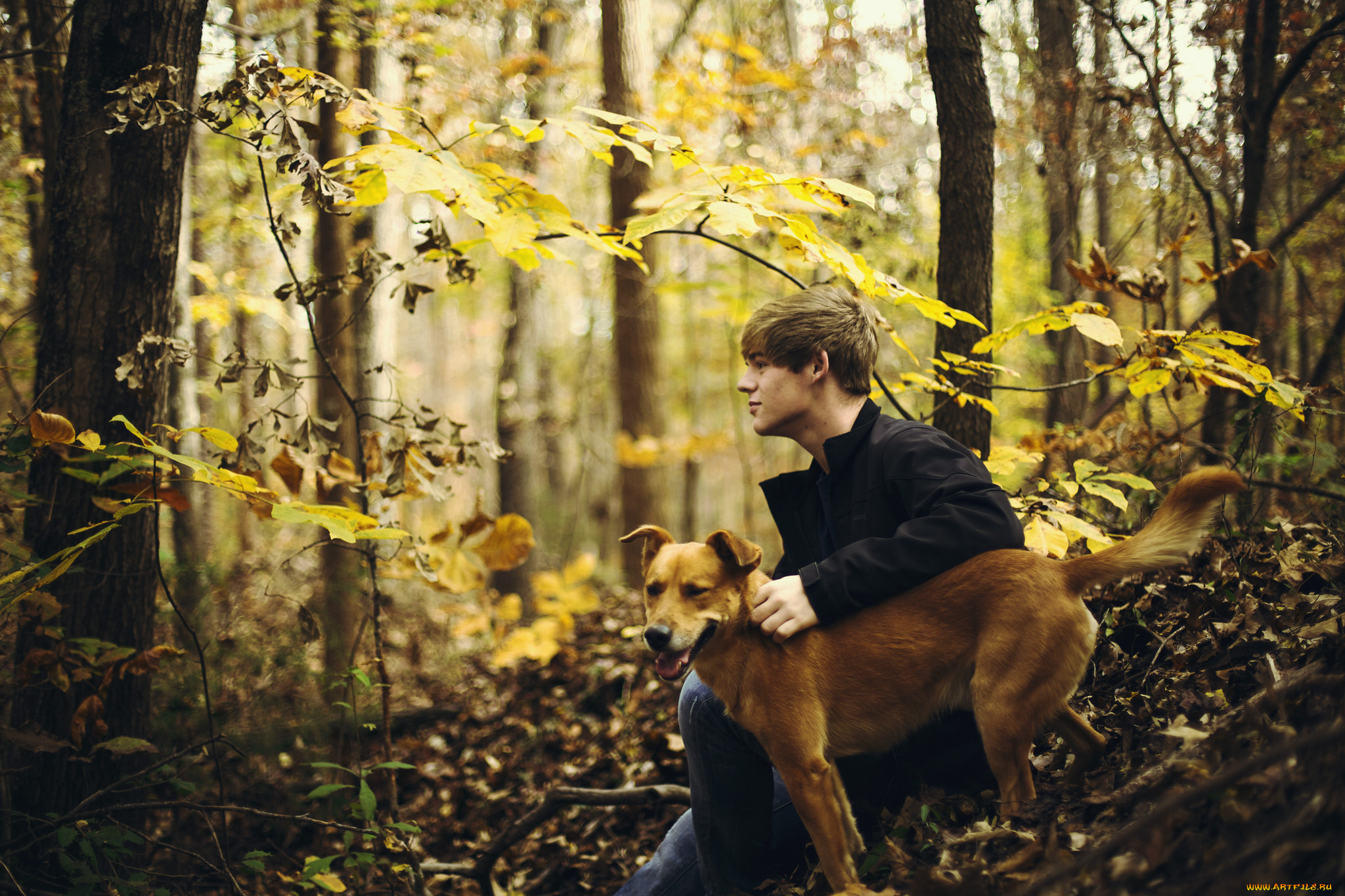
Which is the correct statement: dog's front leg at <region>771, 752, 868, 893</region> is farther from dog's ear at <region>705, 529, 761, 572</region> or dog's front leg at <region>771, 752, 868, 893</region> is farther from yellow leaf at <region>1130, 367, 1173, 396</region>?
yellow leaf at <region>1130, 367, 1173, 396</region>

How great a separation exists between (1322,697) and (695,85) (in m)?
8.14

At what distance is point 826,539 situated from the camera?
317 centimetres

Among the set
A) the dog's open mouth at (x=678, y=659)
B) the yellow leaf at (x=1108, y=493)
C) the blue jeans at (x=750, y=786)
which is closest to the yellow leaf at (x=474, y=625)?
the blue jeans at (x=750, y=786)

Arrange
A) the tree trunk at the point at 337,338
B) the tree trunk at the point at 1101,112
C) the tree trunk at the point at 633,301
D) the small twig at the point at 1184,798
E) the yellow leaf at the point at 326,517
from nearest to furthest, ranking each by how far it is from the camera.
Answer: the small twig at the point at 1184,798, the yellow leaf at the point at 326,517, the tree trunk at the point at 1101,112, the tree trunk at the point at 337,338, the tree trunk at the point at 633,301

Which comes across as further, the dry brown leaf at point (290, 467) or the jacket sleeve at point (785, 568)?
the dry brown leaf at point (290, 467)

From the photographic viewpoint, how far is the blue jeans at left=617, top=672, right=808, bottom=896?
2906 millimetres

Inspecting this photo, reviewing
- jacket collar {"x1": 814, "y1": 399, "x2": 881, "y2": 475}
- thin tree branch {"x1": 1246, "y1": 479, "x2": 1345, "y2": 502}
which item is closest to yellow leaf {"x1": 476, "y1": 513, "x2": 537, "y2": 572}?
jacket collar {"x1": 814, "y1": 399, "x2": 881, "y2": 475}

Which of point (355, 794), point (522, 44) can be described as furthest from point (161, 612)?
point (522, 44)

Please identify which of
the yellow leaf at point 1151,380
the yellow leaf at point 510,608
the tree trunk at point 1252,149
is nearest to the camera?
the yellow leaf at point 1151,380

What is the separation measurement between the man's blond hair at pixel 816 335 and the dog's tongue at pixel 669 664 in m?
1.22

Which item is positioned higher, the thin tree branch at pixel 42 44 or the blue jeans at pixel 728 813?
the thin tree branch at pixel 42 44

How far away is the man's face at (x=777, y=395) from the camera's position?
3.03m

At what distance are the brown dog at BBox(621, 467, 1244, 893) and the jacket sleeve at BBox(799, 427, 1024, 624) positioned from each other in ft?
0.25

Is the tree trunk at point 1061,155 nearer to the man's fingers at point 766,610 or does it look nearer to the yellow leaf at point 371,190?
the man's fingers at point 766,610
